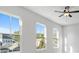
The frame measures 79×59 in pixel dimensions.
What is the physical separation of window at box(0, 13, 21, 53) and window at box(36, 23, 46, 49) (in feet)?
0.69

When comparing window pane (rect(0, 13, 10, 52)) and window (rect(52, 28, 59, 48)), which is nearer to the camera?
window pane (rect(0, 13, 10, 52))

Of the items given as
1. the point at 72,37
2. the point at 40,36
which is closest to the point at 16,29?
the point at 40,36

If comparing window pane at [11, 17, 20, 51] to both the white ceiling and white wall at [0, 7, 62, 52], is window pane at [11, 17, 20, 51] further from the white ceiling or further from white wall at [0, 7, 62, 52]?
the white ceiling

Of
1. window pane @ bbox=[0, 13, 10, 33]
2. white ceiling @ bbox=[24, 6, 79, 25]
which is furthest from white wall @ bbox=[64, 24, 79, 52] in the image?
window pane @ bbox=[0, 13, 10, 33]

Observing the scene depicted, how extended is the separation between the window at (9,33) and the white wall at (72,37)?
55cm

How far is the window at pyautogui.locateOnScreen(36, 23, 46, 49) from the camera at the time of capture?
3.96 feet

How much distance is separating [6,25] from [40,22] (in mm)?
378

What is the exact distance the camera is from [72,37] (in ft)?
3.98

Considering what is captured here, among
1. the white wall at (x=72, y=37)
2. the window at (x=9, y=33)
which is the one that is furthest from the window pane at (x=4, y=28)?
the white wall at (x=72, y=37)

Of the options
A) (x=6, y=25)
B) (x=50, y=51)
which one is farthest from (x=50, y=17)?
(x=6, y=25)

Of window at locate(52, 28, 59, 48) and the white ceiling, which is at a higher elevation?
the white ceiling

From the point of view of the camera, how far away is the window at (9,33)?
3.72ft

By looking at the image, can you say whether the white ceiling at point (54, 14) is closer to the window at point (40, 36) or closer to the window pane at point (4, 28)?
the window at point (40, 36)
